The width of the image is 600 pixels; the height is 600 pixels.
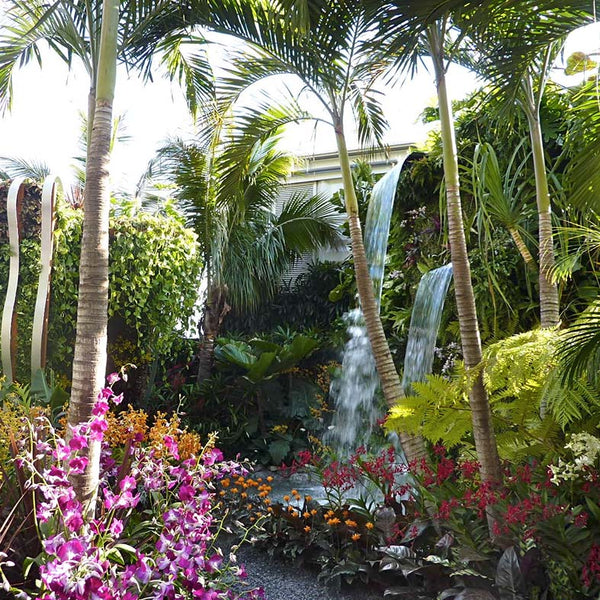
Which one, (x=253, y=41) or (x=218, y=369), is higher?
(x=253, y=41)

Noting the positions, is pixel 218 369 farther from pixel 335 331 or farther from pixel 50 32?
pixel 50 32

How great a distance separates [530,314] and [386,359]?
248cm

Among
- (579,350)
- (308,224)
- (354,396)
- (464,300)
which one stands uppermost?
(308,224)

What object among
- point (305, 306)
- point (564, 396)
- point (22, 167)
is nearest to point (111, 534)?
point (564, 396)

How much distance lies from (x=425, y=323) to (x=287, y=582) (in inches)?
125

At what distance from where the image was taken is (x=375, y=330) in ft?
12.5

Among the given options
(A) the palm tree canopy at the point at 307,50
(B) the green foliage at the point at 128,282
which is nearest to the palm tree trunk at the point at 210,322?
(B) the green foliage at the point at 128,282

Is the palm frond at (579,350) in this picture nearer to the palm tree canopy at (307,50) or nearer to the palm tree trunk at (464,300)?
the palm tree trunk at (464,300)

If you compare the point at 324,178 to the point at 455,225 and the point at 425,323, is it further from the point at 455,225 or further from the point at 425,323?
the point at 455,225

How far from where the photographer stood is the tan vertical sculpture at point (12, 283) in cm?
508

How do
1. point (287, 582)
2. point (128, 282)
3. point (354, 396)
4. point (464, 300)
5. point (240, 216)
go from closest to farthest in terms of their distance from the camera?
point (464, 300) → point (287, 582) → point (128, 282) → point (354, 396) → point (240, 216)

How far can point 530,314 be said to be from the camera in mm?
5629

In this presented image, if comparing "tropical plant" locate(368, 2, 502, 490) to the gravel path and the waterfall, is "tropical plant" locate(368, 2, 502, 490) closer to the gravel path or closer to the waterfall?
the gravel path

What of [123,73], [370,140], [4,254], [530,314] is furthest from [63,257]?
[530,314]
